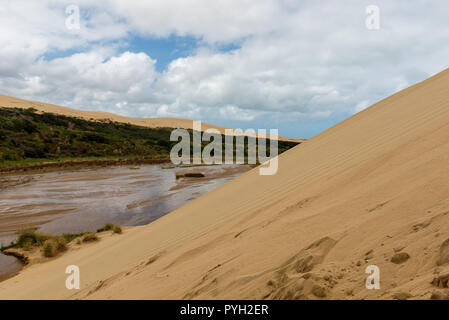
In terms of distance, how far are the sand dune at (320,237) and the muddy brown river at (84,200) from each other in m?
4.96

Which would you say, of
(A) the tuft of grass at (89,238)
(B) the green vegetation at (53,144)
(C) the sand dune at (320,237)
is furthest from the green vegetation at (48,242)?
(B) the green vegetation at (53,144)

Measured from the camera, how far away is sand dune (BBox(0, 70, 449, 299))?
1.95 metres

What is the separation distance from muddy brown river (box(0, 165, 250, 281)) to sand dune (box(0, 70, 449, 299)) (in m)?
4.96

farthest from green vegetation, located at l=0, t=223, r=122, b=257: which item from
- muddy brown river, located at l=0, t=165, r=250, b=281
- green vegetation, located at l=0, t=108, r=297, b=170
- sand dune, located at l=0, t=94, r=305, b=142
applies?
sand dune, located at l=0, t=94, r=305, b=142

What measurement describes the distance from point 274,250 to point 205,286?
0.65 m

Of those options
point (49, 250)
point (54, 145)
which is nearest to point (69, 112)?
point (54, 145)

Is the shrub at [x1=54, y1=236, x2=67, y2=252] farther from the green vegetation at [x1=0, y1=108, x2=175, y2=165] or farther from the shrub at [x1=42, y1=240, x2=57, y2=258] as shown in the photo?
the green vegetation at [x1=0, y1=108, x2=175, y2=165]

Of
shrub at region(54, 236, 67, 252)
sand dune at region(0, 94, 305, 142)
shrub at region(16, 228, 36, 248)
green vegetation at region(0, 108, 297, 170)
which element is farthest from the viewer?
sand dune at region(0, 94, 305, 142)

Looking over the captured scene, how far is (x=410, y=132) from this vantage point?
4703 mm

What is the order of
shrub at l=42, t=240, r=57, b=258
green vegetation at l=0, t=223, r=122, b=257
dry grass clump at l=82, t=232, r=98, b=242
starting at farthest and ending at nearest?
1. dry grass clump at l=82, t=232, r=98, b=242
2. green vegetation at l=0, t=223, r=122, b=257
3. shrub at l=42, t=240, r=57, b=258

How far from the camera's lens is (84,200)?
51.9 feet

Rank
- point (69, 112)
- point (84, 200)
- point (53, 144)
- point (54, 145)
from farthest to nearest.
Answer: point (69, 112) < point (53, 144) < point (54, 145) < point (84, 200)

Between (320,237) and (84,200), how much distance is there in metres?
15.3

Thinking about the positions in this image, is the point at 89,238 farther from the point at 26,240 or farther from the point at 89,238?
the point at 26,240
